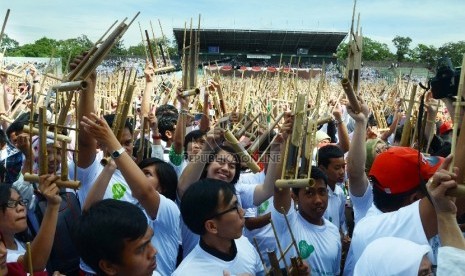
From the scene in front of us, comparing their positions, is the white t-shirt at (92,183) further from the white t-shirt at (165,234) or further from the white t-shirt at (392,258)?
the white t-shirt at (392,258)

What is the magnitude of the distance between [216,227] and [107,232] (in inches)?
21.3

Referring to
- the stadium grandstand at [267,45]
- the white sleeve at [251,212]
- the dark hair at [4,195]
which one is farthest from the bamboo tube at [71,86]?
the stadium grandstand at [267,45]

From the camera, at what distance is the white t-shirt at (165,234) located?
8.52 feet

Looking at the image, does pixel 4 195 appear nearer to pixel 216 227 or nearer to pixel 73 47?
pixel 216 227

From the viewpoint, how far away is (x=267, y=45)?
43.1m

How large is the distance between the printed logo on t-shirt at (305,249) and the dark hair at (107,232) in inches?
40.2

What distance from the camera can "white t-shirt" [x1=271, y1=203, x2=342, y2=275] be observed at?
2695 millimetres

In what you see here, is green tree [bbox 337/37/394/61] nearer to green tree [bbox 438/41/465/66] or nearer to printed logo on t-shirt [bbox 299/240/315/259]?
green tree [bbox 438/41/465/66]

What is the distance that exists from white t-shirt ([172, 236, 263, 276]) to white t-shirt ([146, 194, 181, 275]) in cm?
36

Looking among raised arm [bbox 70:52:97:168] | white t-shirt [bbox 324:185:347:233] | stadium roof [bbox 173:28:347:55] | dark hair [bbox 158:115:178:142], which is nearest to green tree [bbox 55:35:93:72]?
raised arm [bbox 70:52:97:168]

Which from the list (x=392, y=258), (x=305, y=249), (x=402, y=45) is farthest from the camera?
(x=402, y=45)

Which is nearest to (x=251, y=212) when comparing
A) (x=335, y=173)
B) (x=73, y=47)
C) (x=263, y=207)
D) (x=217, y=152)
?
(x=263, y=207)

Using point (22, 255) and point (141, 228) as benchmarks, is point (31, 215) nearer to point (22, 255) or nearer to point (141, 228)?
point (22, 255)

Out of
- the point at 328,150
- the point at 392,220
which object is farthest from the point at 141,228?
the point at 328,150
